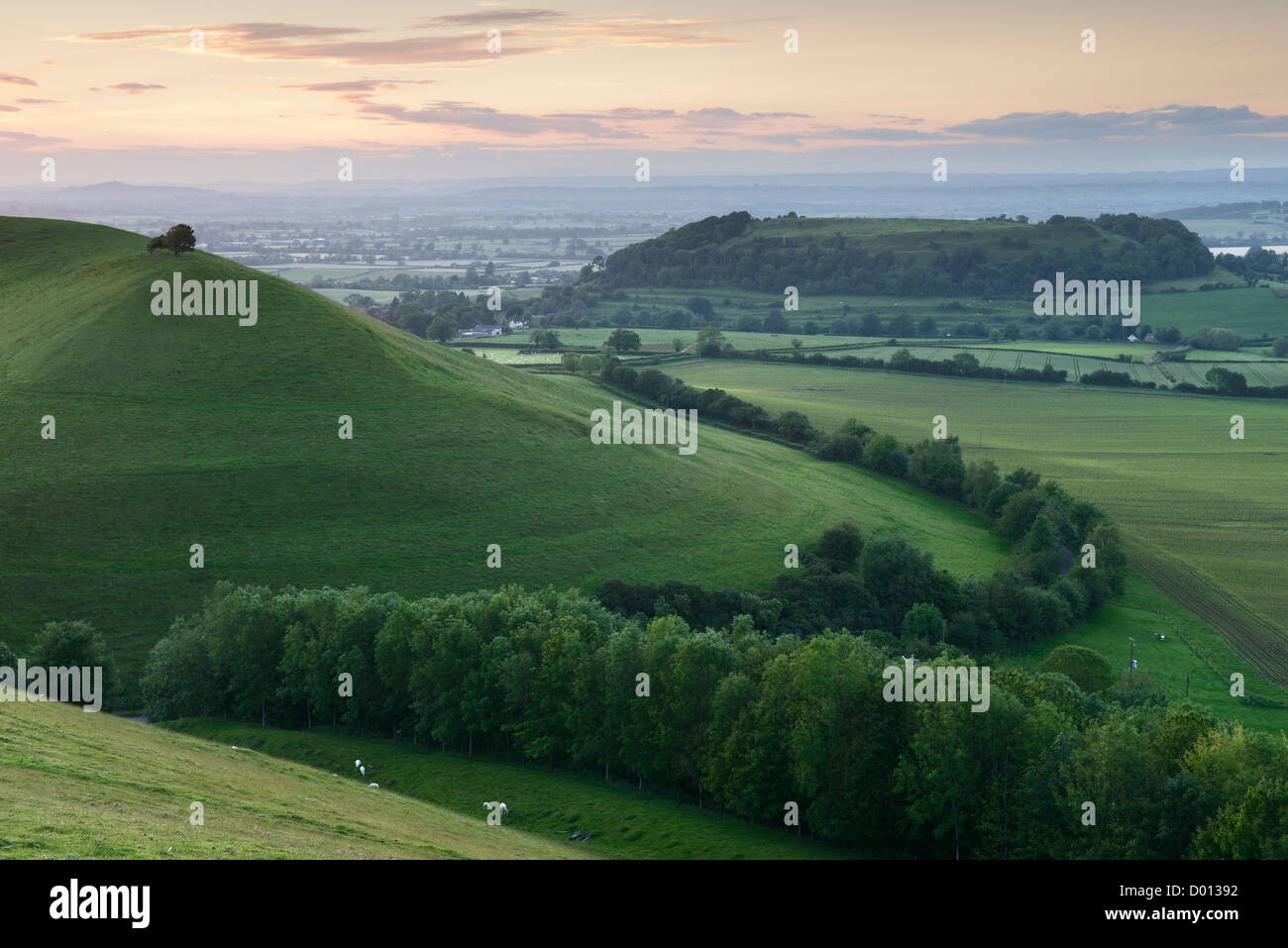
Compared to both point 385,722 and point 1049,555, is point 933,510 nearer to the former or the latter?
point 1049,555

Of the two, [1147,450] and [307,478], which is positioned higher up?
[307,478]

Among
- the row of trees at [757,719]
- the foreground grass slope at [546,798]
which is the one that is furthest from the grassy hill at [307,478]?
the foreground grass slope at [546,798]

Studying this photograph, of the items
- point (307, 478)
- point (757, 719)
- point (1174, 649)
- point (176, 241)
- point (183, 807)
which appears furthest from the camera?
point (176, 241)

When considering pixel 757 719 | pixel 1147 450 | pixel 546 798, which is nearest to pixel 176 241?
pixel 546 798

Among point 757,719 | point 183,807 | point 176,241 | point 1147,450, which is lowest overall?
point 757,719

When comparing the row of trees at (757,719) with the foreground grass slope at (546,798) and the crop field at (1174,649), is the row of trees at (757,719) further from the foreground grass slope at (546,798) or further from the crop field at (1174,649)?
the crop field at (1174,649)

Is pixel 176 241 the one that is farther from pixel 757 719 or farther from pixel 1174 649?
pixel 1174 649

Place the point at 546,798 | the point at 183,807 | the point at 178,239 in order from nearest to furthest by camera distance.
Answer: the point at 183,807
the point at 546,798
the point at 178,239

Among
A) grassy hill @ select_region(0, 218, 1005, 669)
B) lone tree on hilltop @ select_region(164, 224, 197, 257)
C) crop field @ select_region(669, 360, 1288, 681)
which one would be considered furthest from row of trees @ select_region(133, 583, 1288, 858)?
lone tree on hilltop @ select_region(164, 224, 197, 257)
